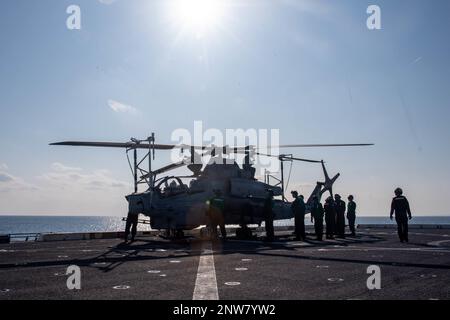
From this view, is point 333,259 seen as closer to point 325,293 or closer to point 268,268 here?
point 268,268

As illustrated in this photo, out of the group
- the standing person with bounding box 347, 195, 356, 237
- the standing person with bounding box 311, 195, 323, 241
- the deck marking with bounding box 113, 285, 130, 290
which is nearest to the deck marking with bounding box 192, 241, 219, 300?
the deck marking with bounding box 113, 285, 130, 290

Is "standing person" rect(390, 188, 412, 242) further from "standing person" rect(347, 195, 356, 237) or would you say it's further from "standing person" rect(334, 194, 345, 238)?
"standing person" rect(347, 195, 356, 237)

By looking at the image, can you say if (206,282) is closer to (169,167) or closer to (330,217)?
(330,217)

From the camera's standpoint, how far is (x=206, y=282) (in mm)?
7379

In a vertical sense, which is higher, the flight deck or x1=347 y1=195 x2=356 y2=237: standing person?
x1=347 y1=195 x2=356 y2=237: standing person

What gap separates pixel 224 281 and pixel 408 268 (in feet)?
13.2

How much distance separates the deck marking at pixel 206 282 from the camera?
241 inches

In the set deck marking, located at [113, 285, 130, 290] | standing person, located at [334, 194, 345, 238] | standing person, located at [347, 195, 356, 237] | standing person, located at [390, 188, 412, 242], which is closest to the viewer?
deck marking, located at [113, 285, 130, 290]

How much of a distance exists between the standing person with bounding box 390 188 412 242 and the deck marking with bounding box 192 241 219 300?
9072 mm

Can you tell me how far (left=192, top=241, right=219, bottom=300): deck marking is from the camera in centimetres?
612

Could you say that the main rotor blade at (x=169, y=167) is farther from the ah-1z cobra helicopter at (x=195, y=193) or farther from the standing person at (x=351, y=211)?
the standing person at (x=351, y=211)

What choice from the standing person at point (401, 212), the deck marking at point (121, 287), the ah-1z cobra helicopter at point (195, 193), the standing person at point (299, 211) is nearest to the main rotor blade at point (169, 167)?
the ah-1z cobra helicopter at point (195, 193)

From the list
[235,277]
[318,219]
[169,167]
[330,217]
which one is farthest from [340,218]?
[235,277]
